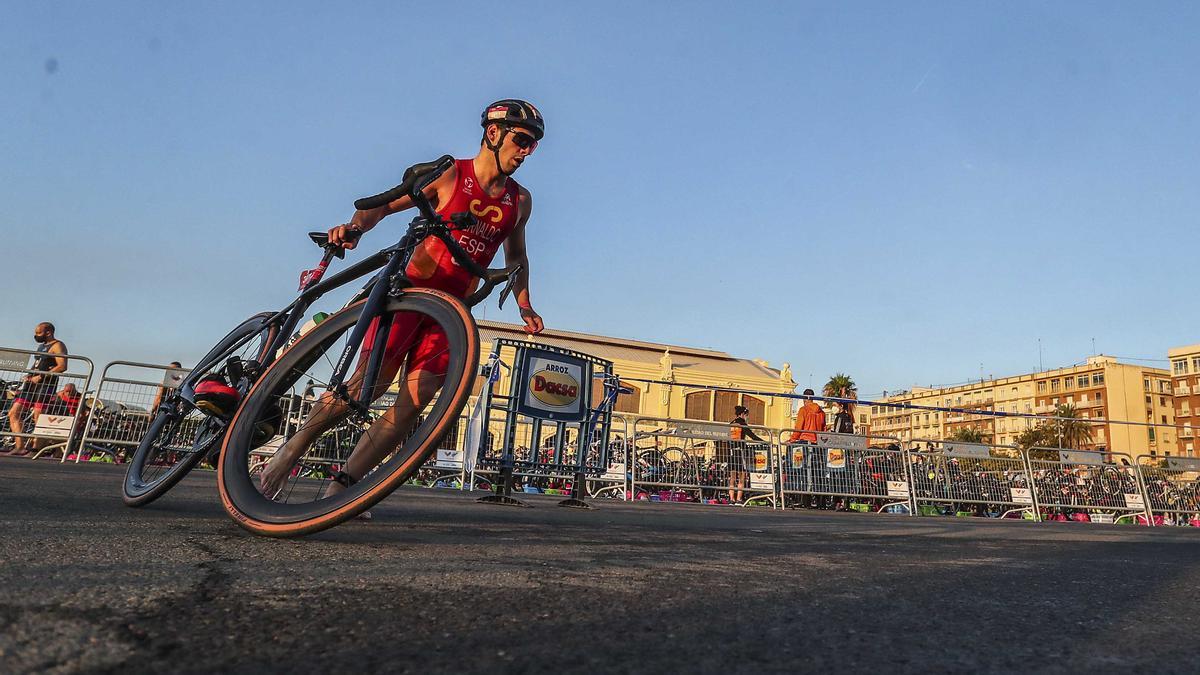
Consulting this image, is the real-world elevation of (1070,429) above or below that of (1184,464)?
above

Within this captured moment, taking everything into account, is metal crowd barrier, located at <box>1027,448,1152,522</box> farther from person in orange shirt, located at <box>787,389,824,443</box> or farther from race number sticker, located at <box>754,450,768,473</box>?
race number sticker, located at <box>754,450,768,473</box>

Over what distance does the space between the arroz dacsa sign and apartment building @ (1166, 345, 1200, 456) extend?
4437 inches

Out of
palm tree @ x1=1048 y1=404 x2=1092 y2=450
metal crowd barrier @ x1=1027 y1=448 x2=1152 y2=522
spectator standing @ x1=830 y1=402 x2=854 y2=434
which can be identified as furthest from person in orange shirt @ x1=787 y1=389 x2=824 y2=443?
palm tree @ x1=1048 y1=404 x2=1092 y2=450

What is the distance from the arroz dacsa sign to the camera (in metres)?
7.51

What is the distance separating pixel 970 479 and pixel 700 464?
4.92 metres

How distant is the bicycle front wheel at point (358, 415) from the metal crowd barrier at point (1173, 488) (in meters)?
15.7

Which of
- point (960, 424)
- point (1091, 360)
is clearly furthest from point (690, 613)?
point (960, 424)

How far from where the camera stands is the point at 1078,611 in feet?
6.56

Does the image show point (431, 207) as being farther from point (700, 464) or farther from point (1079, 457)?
point (1079, 457)

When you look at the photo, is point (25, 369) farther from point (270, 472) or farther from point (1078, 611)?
point (1078, 611)

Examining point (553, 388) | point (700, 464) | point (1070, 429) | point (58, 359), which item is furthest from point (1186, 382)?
point (58, 359)

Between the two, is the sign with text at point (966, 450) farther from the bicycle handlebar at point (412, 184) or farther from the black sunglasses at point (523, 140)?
the bicycle handlebar at point (412, 184)

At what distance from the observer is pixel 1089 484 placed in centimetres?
1424

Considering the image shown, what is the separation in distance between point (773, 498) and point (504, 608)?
1154 centimetres
